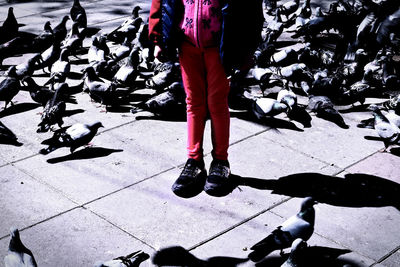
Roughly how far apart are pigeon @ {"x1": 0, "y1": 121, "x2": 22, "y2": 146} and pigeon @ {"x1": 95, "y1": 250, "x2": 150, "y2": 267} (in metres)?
2.78

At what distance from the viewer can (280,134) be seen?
6.89 meters

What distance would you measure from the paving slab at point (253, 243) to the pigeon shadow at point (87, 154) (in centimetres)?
206

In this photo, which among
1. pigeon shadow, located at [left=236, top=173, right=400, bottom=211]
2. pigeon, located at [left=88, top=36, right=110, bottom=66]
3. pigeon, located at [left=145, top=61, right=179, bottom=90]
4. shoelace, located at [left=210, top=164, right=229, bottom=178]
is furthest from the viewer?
pigeon, located at [left=88, top=36, right=110, bottom=66]

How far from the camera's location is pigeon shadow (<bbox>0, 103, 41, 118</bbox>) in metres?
7.57

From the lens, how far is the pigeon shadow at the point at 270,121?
7098 mm

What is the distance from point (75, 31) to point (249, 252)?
6217 mm

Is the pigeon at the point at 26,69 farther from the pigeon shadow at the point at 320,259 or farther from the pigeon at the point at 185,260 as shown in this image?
the pigeon shadow at the point at 320,259

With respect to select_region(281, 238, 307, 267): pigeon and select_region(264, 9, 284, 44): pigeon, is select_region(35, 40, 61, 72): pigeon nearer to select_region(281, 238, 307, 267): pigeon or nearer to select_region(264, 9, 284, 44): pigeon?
select_region(264, 9, 284, 44): pigeon

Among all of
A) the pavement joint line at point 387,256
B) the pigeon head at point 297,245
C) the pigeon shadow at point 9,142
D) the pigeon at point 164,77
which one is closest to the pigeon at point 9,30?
the pigeon at point 164,77

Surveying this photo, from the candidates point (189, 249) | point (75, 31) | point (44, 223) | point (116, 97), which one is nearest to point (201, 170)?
point (189, 249)

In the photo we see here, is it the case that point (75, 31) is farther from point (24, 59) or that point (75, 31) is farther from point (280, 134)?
point (280, 134)

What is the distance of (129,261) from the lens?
428cm

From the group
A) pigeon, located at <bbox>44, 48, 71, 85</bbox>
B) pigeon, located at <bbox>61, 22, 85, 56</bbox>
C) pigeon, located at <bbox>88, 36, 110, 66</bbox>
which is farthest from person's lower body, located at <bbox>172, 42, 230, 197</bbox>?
pigeon, located at <bbox>61, 22, 85, 56</bbox>

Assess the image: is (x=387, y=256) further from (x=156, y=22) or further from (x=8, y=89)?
(x=8, y=89)
